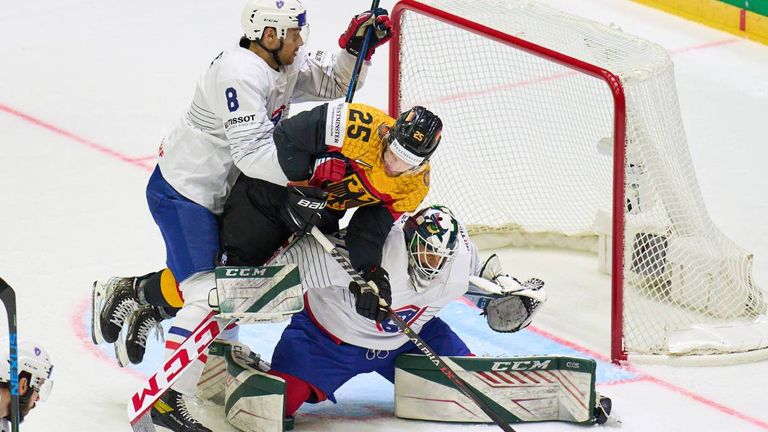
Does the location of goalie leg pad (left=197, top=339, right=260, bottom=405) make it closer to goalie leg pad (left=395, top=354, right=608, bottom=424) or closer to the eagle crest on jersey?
goalie leg pad (left=395, top=354, right=608, bottom=424)

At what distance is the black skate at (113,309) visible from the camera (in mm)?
4785

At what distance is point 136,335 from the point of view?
4.73m

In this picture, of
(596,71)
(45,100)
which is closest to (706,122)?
(596,71)

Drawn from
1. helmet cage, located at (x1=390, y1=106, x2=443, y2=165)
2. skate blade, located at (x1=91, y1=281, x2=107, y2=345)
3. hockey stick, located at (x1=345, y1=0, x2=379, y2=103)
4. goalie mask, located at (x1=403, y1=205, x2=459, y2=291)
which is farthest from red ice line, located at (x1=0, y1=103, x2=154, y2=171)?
helmet cage, located at (x1=390, y1=106, x2=443, y2=165)

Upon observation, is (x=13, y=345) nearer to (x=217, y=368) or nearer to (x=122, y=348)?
(x=217, y=368)

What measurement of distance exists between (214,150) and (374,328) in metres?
0.69

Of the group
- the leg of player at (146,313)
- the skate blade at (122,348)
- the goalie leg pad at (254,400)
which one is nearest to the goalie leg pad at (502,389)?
the goalie leg pad at (254,400)

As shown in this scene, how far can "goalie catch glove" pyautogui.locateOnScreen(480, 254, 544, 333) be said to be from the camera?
15.1 ft

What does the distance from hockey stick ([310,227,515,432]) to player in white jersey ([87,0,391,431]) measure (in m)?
0.23

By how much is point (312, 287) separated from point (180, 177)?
19.5 inches

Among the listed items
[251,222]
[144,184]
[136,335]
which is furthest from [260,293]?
[144,184]

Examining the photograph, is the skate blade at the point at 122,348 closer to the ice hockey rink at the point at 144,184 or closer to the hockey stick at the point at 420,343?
the ice hockey rink at the point at 144,184

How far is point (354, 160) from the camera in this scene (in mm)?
4266

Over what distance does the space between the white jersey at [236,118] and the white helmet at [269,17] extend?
0.07 m
